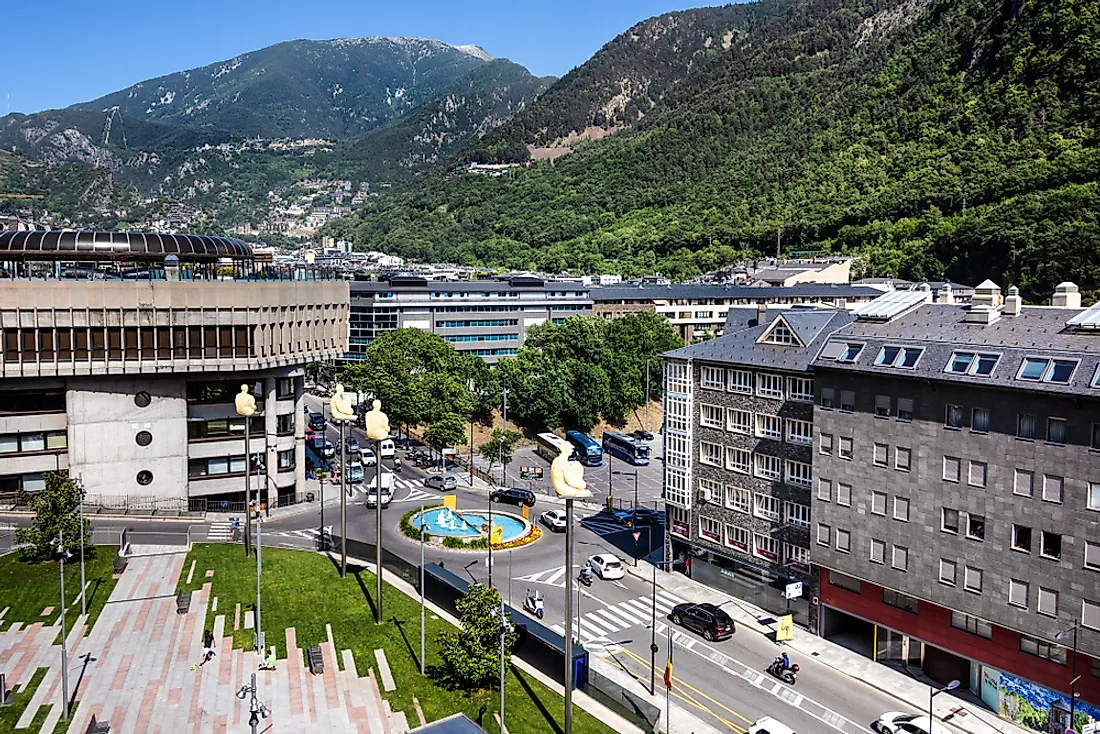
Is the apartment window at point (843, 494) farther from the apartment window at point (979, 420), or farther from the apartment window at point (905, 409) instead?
the apartment window at point (979, 420)

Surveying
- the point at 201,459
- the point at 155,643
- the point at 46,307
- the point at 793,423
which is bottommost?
the point at 155,643

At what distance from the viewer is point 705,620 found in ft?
167

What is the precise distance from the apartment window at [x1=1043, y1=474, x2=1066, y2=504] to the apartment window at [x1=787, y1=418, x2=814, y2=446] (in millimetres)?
13636

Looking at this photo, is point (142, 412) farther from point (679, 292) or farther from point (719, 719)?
point (679, 292)

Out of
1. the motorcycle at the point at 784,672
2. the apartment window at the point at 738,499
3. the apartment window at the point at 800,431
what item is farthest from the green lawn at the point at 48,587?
the apartment window at the point at 800,431

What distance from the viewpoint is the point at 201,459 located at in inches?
2709

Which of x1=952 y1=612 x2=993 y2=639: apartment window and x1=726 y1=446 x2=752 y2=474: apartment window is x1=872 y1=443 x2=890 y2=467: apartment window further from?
x1=726 y1=446 x2=752 y2=474: apartment window

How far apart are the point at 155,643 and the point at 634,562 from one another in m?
32.4

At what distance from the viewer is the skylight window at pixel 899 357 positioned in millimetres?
45969

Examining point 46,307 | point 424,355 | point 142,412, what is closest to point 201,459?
point 142,412

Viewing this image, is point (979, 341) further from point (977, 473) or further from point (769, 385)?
point (769, 385)

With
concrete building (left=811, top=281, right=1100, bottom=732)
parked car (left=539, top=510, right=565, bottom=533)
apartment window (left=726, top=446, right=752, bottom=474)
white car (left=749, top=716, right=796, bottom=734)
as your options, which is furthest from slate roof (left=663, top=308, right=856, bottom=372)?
white car (left=749, top=716, right=796, bottom=734)

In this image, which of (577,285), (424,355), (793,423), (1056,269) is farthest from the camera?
(577,285)

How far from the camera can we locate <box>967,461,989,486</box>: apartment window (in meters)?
42.3
